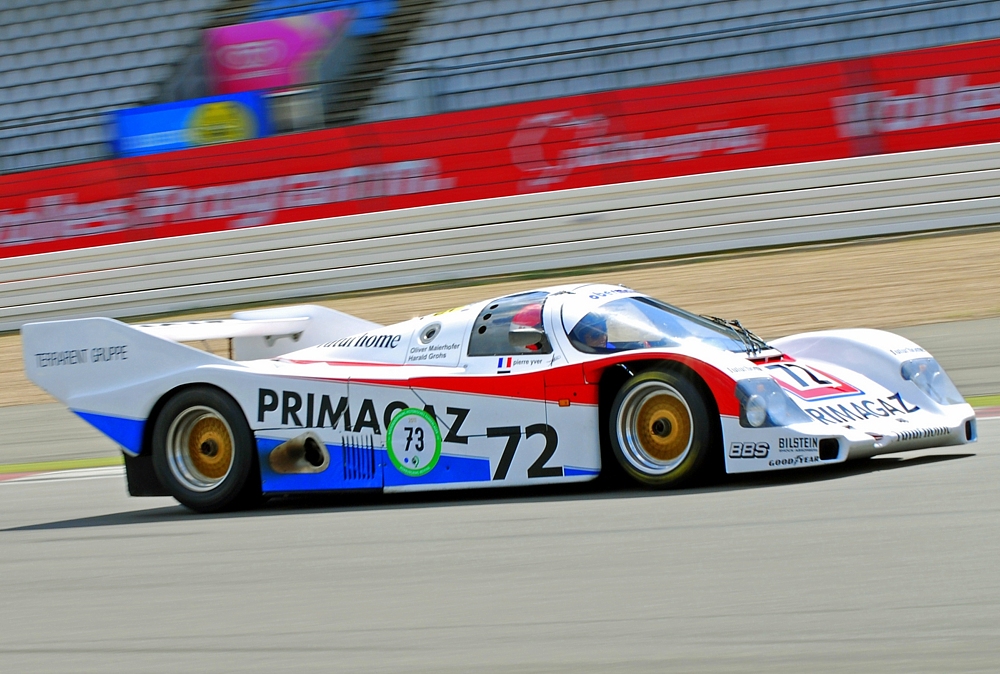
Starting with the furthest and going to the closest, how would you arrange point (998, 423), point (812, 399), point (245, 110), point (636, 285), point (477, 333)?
point (245, 110) → point (636, 285) → point (998, 423) → point (477, 333) → point (812, 399)

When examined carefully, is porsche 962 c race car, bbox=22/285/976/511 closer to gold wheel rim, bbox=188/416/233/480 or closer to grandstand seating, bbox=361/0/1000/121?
gold wheel rim, bbox=188/416/233/480

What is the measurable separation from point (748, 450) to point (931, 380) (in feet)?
4.51

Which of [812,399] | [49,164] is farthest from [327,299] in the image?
[812,399]

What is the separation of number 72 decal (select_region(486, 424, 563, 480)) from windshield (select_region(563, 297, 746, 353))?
43 cm

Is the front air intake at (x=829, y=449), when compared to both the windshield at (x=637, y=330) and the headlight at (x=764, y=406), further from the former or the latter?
the windshield at (x=637, y=330)

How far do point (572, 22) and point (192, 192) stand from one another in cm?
630

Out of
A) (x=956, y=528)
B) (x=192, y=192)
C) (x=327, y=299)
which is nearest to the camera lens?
(x=956, y=528)

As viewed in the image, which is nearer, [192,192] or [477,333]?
[477,333]

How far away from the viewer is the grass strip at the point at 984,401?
7.97m

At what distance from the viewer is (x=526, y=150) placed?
46.4 feet

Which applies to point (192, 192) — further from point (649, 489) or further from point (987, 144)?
point (649, 489)

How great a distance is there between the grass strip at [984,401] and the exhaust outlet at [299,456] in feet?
14.1

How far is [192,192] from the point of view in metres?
15.2

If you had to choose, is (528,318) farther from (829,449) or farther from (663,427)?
(829,449)
